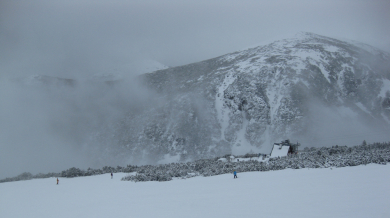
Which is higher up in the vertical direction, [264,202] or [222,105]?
[222,105]

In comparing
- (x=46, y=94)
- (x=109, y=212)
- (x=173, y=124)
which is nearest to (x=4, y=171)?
(x=46, y=94)

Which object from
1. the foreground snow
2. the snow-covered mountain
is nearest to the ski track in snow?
the snow-covered mountain

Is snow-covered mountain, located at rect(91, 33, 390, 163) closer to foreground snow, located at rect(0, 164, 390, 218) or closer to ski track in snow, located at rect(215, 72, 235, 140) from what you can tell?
ski track in snow, located at rect(215, 72, 235, 140)

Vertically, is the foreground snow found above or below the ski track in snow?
below

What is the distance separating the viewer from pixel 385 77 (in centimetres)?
6594

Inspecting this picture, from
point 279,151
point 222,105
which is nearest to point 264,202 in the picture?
point 279,151

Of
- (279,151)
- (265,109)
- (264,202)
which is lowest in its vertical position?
(264,202)

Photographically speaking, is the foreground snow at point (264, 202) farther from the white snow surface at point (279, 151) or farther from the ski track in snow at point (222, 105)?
the ski track in snow at point (222, 105)

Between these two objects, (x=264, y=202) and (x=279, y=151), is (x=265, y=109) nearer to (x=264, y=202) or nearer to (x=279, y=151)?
(x=279, y=151)

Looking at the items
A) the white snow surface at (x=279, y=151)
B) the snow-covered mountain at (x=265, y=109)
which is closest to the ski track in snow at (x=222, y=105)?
the snow-covered mountain at (x=265, y=109)

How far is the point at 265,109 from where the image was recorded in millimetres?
60625

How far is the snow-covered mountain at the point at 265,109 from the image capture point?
182 feet

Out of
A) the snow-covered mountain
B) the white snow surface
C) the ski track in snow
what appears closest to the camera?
the white snow surface

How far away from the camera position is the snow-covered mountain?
55.5 metres
